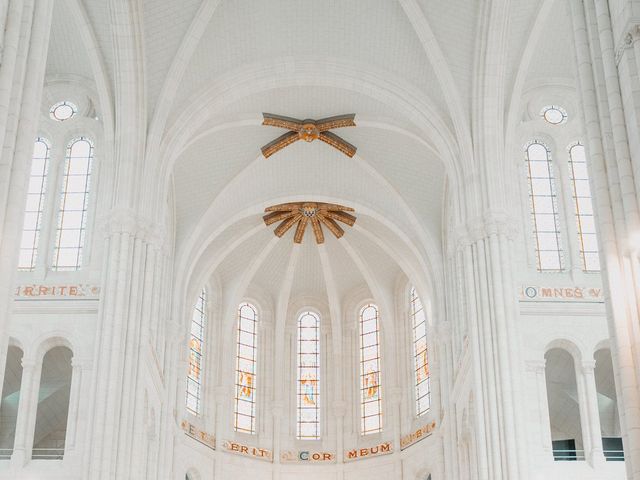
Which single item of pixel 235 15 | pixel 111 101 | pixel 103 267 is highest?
pixel 235 15

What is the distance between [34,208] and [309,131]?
8271 mm

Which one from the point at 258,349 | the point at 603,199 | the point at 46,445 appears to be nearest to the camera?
the point at 603,199

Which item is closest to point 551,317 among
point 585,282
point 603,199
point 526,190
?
point 585,282

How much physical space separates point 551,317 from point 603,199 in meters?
12.0

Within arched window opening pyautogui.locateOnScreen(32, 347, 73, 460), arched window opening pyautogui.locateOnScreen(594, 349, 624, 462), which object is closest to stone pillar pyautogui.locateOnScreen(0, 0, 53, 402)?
arched window opening pyautogui.locateOnScreen(32, 347, 73, 460)

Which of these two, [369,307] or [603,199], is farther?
[369,307]

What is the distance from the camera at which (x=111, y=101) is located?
25797 millimetres

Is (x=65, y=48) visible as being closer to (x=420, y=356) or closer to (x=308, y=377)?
(x=420, y=356)

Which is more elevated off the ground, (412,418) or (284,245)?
(284,245)

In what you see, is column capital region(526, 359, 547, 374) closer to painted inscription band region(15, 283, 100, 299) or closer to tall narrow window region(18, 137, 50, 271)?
painted inscription band region(15, 283, 100, 299)

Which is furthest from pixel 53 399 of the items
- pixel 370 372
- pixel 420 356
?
pixel 420 356

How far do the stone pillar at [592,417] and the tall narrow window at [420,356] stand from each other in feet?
31.2

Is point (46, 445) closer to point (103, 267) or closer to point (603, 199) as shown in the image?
point (103, 267)

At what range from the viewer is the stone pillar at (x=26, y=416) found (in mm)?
23656
